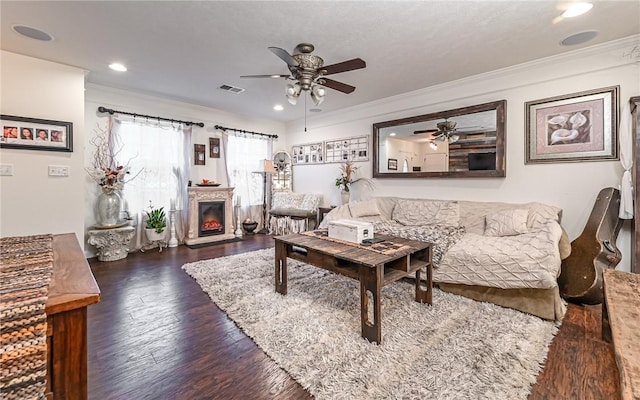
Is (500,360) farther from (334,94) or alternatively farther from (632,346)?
(334,94)

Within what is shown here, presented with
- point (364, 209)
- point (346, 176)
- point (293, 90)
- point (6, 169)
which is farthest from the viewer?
point (346, 176)

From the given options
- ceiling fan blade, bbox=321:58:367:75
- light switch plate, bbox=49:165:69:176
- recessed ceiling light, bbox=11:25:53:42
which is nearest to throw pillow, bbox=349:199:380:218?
ceiling fan blade, bbox=321:58:367:75

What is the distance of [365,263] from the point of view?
189cm

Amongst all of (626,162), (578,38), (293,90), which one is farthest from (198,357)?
(578,38)

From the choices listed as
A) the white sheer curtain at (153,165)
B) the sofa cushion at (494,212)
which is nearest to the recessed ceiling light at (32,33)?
the white sheer curtain at (153,165)

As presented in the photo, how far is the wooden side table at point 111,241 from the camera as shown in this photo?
371 cm

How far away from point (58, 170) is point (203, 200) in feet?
6.59

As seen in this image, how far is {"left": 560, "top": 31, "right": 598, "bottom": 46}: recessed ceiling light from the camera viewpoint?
8.30 feet

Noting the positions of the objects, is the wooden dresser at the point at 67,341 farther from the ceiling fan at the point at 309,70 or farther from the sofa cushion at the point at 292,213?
the sofa cushion at the point at 292,213

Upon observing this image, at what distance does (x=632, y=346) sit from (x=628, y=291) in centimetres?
75

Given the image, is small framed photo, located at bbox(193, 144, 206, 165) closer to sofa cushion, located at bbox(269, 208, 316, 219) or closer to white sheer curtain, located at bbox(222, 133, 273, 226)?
white sheer curtain, located at bbox(222, 133, 273, 226)

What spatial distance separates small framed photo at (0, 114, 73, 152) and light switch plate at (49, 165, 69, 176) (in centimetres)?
20

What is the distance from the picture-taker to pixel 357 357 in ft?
5.71

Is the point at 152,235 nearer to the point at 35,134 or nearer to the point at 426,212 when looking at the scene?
the point at 35,134
